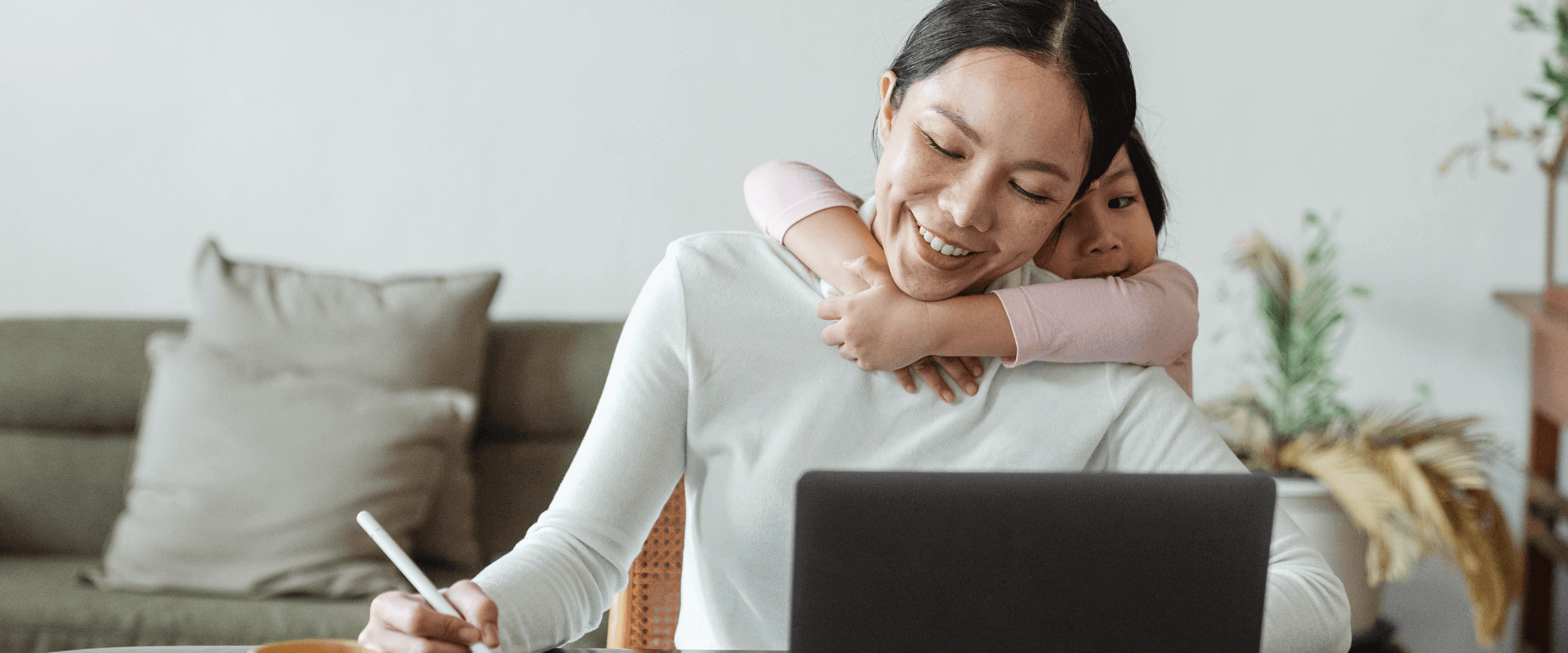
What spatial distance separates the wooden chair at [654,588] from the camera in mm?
1072

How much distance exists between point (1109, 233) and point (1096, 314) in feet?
0.42

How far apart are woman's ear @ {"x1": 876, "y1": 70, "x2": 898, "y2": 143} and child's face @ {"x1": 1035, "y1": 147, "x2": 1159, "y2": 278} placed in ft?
0.62

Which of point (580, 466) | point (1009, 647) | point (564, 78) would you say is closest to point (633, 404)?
point (580, 466)

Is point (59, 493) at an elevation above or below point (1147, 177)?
below

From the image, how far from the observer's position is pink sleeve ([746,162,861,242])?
3.34ft

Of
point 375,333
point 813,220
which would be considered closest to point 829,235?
point 813,220

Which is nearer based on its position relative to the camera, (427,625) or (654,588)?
(427,625)

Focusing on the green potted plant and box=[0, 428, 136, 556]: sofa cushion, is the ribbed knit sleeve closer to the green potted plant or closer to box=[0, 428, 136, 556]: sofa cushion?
the green potted plant

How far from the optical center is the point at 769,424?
3.18 ft

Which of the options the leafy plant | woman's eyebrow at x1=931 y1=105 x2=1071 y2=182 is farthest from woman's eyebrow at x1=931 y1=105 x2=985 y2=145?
the leafy plant

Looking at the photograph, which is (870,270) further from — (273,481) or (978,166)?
(273,481)

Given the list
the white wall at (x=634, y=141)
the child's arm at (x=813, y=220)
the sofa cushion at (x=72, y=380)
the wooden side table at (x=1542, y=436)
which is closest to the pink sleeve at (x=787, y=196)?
the child's arm at (x=813, y=220)

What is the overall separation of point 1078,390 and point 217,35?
2.06 meters

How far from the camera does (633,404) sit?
95 centimetres
